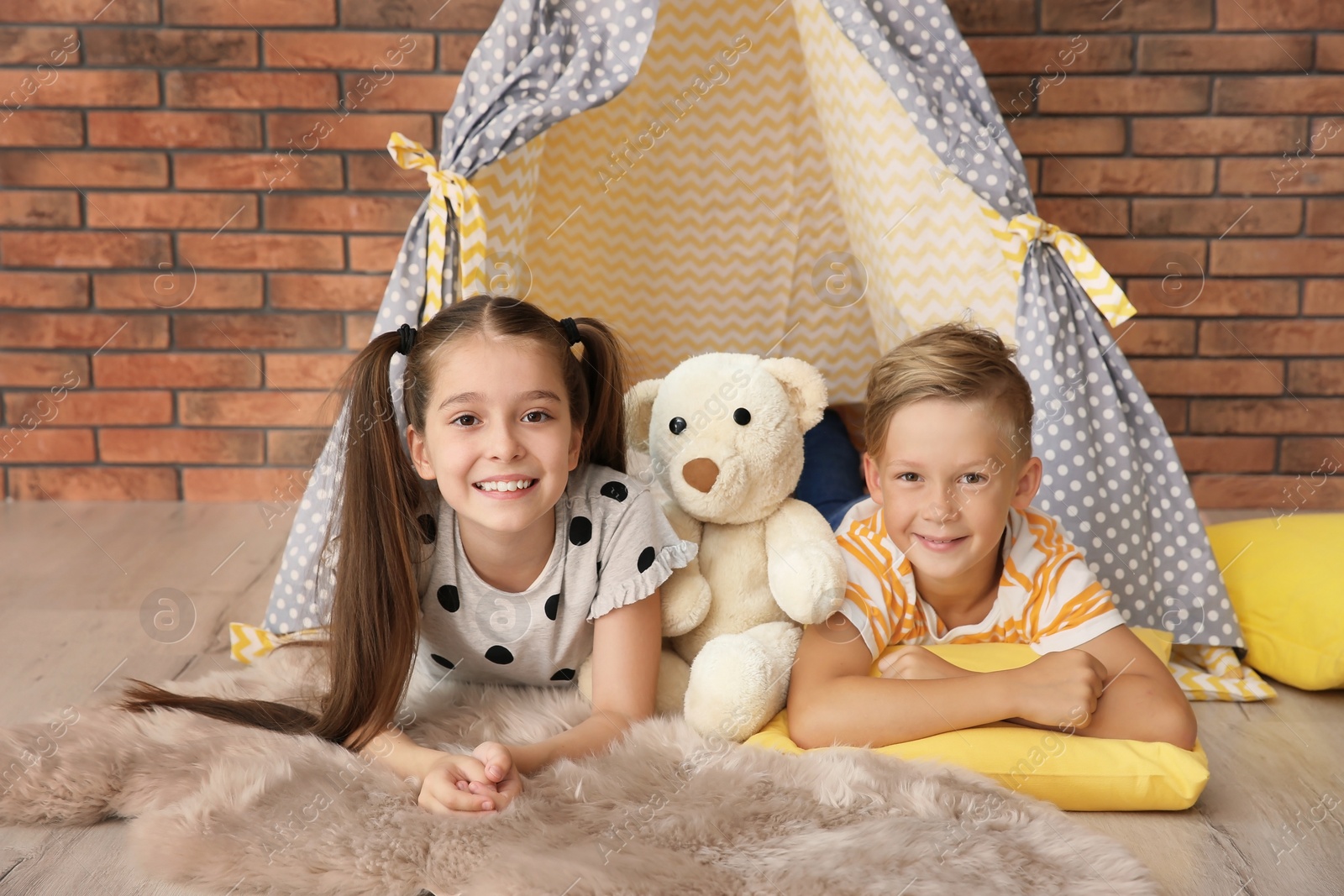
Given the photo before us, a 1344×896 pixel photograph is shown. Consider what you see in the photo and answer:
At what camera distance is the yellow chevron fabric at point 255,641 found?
1740mm

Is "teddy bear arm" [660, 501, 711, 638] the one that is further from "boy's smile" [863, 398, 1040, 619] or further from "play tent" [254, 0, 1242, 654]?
"play tent" [254, 0, 1242, 654]

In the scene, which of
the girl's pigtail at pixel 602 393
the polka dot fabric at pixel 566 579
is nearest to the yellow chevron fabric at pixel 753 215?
the girl's pigtail at pixel 602 393

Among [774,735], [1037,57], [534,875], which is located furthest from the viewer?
[1037,57]

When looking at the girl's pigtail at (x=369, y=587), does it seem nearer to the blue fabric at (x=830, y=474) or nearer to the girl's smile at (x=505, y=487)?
the girl's smile at (x=505, y=487)

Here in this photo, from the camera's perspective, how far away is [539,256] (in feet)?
6.93

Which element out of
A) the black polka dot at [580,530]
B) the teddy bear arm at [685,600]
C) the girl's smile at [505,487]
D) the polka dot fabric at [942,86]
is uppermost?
the polka dot fabric at [942,86]

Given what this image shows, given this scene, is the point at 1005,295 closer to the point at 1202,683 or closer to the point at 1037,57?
the point at 1202,683

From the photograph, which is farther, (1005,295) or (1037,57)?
(1037,57)

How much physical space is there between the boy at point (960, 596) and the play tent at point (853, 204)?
0.99 ft

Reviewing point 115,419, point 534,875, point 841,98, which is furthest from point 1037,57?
point 115,419

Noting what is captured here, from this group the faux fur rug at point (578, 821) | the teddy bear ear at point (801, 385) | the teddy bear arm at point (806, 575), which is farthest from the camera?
the teddy bear ear at point (801, 385)

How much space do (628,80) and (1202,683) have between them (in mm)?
1288

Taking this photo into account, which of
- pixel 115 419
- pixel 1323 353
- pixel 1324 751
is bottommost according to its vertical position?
pixel 1324 751

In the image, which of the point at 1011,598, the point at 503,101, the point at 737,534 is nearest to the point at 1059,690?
the point at 1011,598
